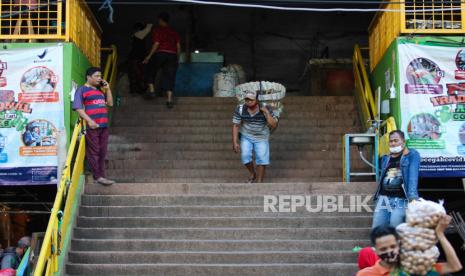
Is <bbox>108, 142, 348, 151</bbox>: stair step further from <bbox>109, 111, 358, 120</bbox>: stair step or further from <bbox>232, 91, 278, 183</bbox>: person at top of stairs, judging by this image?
<bbox>232, 91, 278, 183</bbox>: person at top of stairs

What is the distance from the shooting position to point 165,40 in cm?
1341

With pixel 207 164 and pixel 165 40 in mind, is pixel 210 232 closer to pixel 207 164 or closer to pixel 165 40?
pixel 207 164

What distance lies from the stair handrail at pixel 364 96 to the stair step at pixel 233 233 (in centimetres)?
282

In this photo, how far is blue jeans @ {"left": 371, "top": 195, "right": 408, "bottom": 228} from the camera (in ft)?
25.5

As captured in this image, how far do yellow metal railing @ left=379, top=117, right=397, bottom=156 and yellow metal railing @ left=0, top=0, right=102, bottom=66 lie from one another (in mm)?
4637

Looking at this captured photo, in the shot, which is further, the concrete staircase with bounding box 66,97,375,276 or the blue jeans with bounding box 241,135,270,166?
the blue jeans with bounding box 241,135,270,166

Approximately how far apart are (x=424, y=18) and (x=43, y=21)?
5727mm

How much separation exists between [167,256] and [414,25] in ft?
16.6

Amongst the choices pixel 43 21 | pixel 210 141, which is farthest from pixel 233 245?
pixel 43 21

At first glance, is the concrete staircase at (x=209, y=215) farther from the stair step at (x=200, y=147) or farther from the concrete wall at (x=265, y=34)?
the concrete wall at (x=265, y=34)

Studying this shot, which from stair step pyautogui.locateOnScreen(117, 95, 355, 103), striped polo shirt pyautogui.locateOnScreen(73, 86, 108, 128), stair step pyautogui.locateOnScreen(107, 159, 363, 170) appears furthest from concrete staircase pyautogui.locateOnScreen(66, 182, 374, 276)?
stair step pyautogui.locateOnScreen(117, 95, 355, 103)

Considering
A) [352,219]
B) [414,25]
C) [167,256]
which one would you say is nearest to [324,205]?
[352,219]

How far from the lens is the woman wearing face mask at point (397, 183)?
791cm

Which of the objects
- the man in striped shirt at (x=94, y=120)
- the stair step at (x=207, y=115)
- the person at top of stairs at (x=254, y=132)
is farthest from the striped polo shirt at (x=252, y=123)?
the stair step at (x=207, y=115)
